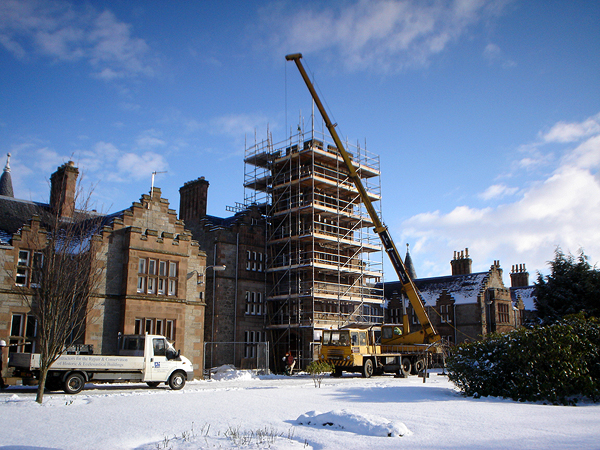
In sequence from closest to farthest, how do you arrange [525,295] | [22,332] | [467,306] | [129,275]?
[22,332] → [129,275] → [467,306] → [525,295]

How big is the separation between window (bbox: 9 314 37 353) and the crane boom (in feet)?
69.2

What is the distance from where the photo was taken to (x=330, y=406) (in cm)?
1398

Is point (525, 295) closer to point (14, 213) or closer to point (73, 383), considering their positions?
point (14, 213)

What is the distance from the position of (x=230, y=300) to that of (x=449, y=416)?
83.2 ft

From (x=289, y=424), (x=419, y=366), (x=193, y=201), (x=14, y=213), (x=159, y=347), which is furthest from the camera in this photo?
(x=193, y=201)

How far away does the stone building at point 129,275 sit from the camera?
24.0 meters

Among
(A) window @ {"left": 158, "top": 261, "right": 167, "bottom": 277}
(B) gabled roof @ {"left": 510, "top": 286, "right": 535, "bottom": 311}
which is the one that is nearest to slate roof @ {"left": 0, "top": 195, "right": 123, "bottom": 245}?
(A) window @ {"left": 158, "top": 261, "right": 167, "bottom": 277}

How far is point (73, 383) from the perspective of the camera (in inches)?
738

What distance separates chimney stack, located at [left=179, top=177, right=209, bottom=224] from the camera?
130 ft

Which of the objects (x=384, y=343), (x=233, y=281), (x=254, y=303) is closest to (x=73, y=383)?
(x=233, y=281)

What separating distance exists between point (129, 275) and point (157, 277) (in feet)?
5.19

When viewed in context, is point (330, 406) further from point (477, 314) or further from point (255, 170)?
point (477, 314)

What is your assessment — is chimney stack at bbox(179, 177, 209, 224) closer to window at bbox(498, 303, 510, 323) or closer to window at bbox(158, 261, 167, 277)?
window at bbox(158, 261, 167, 277)

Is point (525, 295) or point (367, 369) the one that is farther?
point (525, 295)
